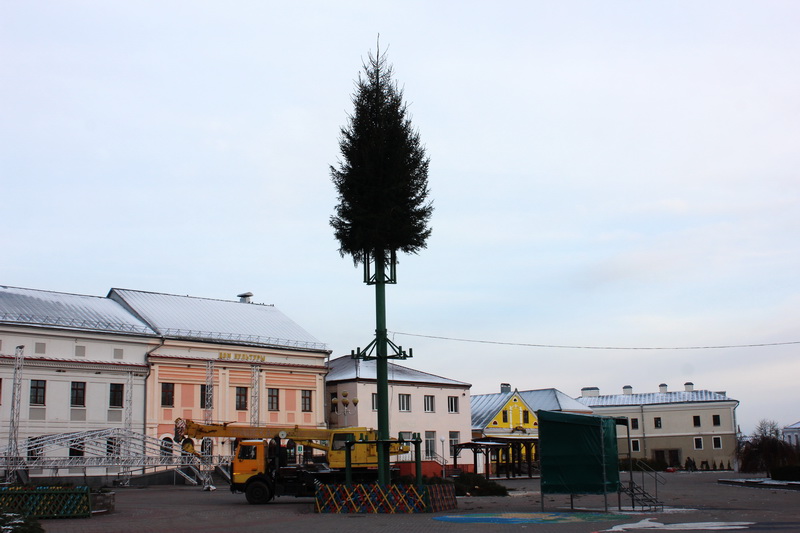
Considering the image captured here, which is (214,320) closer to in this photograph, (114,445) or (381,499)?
(114,445)

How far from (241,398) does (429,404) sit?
1530cm

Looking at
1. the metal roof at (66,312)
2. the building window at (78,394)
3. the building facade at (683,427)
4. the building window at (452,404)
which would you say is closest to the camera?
the metal roof at (66,312)

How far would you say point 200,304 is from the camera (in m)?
62.2

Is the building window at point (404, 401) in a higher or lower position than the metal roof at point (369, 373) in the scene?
lower

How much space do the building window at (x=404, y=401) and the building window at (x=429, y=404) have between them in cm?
193

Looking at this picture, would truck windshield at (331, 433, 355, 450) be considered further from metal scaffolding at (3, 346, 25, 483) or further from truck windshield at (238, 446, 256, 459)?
metal scaffolding at (3, 346, 25, 483)

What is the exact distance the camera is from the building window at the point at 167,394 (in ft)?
177

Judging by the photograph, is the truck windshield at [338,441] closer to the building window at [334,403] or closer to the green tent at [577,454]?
the green tent at [577,454]

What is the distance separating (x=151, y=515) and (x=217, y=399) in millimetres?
28653

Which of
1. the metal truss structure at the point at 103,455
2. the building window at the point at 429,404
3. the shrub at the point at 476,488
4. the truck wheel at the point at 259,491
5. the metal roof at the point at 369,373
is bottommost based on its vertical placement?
the shrub at the point at 476,488

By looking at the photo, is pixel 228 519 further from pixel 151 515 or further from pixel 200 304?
pixel 200 304

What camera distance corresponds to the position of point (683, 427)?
93250mm

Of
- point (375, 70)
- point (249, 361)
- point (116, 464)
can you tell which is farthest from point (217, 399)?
point (375, 70)

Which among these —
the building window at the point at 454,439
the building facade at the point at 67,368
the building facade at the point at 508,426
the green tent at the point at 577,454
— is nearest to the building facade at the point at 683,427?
the building facade at the point at 508,426
